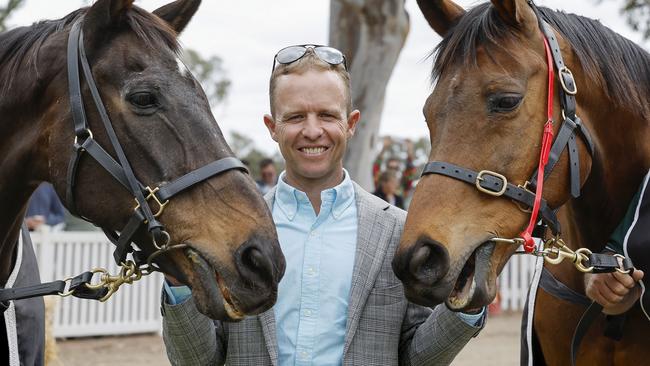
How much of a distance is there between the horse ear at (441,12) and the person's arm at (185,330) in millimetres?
1518

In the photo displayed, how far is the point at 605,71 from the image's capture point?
296cm

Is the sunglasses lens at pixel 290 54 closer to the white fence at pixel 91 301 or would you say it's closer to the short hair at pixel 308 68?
the short hair at pixel 308 68

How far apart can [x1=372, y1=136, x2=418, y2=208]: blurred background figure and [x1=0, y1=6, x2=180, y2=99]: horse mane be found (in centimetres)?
760

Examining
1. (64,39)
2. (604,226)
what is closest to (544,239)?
(604,226)

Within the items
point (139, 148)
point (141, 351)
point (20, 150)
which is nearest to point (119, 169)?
point (139, 148)

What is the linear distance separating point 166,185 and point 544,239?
1474 millimetres

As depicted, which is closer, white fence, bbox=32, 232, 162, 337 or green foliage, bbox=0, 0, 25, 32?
white fence, bbox=32, 232, 162, 337

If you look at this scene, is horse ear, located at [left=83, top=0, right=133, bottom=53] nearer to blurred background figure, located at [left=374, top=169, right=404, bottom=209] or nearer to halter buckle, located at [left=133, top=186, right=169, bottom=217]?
halter buckle, located at [left=133, top=186, right=169, bottom=217]

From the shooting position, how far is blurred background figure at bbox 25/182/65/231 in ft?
28.8

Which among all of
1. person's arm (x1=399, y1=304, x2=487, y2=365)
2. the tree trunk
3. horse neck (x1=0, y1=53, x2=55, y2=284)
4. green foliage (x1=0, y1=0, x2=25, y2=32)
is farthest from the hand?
green foliage (x1=0, y1=0, x2=25, y2=32)

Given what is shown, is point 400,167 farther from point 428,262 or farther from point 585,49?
point 428,262

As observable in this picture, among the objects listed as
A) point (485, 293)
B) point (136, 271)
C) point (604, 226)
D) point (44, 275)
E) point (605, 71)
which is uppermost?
point (605, 71)

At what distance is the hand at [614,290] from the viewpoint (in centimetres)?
276

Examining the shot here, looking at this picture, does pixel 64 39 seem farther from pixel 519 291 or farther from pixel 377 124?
pixel 519 291
